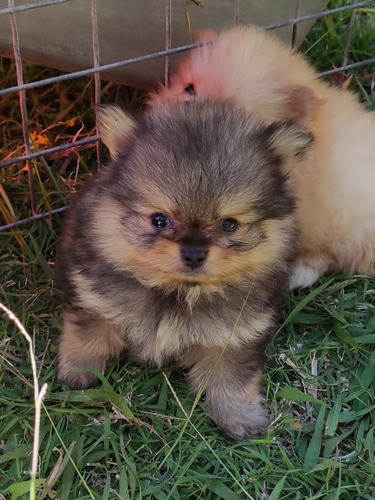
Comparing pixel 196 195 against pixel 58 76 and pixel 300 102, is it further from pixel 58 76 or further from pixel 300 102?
pixel 58 76

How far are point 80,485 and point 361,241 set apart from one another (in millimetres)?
1361

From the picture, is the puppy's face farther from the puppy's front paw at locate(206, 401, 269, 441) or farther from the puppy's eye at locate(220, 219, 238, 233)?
the puppy's front paw at locate(206, 401, 269, 441)

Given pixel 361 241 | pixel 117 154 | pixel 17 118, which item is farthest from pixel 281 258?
pixel 17 118

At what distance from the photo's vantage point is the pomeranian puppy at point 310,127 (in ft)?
8.00

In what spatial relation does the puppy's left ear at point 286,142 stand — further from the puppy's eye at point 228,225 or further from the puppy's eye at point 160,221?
the puppy's eye at point 160,221

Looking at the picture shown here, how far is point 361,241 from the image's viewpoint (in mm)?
2645

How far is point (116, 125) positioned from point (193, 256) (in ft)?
1.50

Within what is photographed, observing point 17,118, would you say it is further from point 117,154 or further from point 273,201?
point 273,201

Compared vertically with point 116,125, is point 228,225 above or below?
below

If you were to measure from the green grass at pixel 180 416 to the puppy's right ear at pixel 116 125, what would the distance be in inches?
29.8

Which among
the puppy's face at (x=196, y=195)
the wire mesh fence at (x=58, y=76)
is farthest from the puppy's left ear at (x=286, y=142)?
the wire mesh fence at (x=58, y=76)

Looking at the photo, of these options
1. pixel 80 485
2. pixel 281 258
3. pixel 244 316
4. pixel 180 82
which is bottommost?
pixel 80 485

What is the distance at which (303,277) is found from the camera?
8.64 feet

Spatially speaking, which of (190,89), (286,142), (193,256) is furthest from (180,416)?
(190,89)
